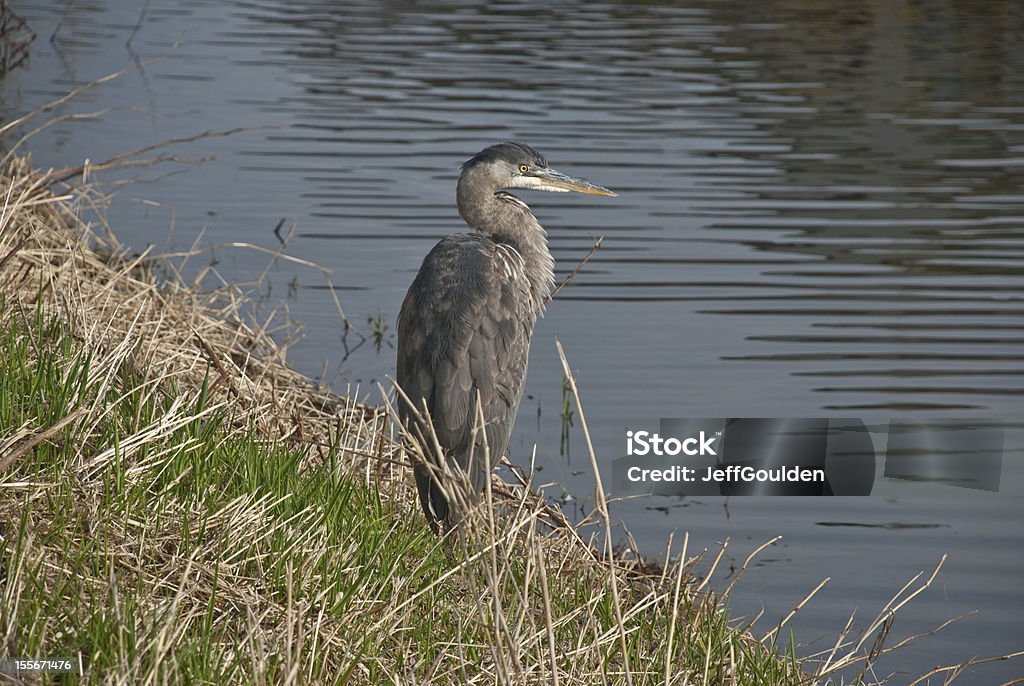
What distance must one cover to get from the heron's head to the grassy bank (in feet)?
5.35

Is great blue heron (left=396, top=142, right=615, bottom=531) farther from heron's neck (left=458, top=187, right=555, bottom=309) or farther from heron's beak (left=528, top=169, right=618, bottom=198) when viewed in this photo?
heron's beak (left=528, top=169, right=618, bottom=198)

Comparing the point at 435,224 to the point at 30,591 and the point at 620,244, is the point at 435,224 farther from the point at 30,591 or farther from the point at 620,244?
the point at 30,591

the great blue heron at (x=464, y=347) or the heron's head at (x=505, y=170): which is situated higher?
the heron's head at (x=505, y=170)

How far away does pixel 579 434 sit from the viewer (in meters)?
7.96

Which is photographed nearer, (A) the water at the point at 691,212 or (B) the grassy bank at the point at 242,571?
(B) the grassy bank at the point at 242,571

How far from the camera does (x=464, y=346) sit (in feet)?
18.2

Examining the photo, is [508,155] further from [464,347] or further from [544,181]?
[464,347]

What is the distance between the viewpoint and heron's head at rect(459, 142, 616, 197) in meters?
6.38

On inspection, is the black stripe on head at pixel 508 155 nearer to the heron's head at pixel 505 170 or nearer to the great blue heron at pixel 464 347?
the heron's head at pixel 505 170

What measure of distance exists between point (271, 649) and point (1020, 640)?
146 inches

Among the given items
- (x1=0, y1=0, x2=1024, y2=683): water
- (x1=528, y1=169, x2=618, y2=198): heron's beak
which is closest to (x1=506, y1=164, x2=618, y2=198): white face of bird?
(x1=528, y1=169, x2=618, y2=198): heron's beak

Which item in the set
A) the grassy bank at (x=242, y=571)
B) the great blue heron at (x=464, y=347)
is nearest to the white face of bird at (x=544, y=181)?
the great blue heron at (x=464, y=347)

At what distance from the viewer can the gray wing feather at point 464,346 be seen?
5496 millimetres

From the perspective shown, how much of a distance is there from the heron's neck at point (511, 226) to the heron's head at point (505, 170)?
6cm
